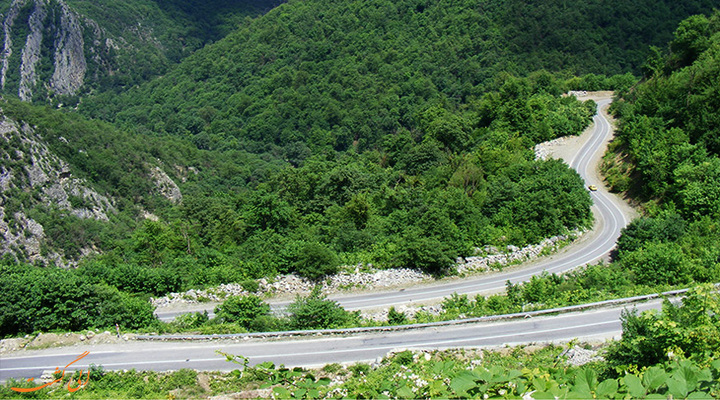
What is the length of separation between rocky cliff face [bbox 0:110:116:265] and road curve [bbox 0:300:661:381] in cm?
4771

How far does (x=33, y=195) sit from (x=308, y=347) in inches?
2551

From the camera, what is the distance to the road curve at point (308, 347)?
57.3 ft

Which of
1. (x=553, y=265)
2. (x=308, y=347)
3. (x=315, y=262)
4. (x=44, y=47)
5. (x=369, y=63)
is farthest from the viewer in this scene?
(x=44, y=47)

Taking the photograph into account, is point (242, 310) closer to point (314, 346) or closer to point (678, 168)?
point (314, 346)

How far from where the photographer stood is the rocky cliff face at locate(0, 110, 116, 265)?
59625 mm

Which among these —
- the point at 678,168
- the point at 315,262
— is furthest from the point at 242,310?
the point at 678,168

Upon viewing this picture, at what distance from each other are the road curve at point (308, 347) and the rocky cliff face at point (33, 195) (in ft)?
157

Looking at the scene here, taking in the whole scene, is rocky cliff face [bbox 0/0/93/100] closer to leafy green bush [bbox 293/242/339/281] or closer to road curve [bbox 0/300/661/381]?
leafy green bush [bbox 293/242/339/281]

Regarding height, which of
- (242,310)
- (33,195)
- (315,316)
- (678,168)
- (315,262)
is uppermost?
(33,195)

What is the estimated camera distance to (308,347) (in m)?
18.4

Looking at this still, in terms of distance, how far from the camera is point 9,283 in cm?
2083

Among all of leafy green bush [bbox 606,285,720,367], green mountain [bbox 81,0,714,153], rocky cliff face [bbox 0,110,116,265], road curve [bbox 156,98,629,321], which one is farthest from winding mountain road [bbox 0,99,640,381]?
green mountain [bbox 81,0,714,153]

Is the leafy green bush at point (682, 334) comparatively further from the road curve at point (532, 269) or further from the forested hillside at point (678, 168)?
the road curve at point (532, 269)

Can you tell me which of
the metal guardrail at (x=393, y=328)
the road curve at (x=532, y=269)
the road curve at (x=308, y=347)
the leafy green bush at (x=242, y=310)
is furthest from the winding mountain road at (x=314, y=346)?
the road curve at (x=532, y=269)
